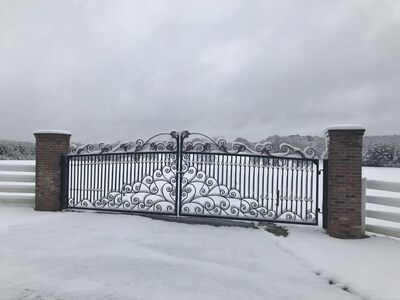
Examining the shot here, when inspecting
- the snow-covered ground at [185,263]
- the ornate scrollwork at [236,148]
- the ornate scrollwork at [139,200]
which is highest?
the ornate scrollwork at [236,148]

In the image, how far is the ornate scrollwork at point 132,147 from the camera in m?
7.30

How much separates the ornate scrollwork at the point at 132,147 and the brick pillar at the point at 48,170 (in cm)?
48

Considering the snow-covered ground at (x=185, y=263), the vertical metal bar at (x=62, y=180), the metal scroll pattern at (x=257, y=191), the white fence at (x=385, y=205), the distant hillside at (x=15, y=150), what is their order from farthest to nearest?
the distant hillside at (x=15, y=150), the vertical metal bar at (x=62, y=180), the metal scroll pattern at (x=257, y=191), the white fence at (x=385, y=205), the snow-covered ground at (x=185, y=263)

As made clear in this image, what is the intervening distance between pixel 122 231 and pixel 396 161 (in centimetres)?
5247

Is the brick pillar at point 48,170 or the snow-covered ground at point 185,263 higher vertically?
the brick pillar at point 48,170

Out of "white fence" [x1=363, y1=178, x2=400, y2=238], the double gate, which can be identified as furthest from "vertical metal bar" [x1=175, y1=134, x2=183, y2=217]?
"white fence" [x1=363, y1=178, x2=400, y2=238]

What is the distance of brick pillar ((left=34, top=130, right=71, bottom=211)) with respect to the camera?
7629 millimetres

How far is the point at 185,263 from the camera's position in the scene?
168 inches

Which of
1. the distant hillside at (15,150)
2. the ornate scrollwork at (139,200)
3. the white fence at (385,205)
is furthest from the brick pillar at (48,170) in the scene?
the distant hillside at (15,150)

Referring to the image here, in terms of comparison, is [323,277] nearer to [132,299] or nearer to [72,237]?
[132,299]

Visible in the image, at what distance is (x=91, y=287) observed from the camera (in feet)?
11.3

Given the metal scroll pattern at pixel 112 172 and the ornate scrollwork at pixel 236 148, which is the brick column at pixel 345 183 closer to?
the ornate scrollwork at pixel 236 148

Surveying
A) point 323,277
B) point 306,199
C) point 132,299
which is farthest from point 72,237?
point 306,199

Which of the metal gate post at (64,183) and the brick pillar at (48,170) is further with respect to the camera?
the metal gate post at (64,183)
